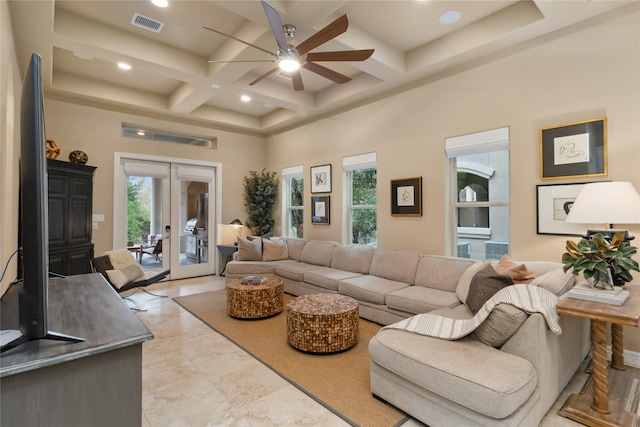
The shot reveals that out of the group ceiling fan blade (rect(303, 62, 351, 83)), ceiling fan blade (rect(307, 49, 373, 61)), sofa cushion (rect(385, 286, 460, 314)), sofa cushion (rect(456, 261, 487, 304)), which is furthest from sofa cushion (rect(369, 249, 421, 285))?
ceiling fan blade (rect(307, 49, 373, 61))

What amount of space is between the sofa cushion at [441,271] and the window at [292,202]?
305cm

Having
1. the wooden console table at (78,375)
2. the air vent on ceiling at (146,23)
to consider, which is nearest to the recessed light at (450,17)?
the air vent on ceiling at (146,23)

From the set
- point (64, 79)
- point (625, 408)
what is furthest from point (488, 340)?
point (64, 79)

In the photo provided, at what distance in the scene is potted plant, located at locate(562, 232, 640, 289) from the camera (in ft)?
6.84

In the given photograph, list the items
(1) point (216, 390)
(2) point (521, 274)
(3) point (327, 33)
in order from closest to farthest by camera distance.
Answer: (1) point (216, 390) < (3) point (327, 33) < (2) point (521, 274)

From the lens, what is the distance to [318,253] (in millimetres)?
5219

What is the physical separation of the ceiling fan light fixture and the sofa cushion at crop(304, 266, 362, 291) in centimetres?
260

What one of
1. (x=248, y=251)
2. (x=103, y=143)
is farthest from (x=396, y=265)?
(x=103, y=143)

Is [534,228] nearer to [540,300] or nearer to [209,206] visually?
[540,300]

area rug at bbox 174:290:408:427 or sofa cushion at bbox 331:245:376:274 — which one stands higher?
sofa cushion at bbox 331:245:376:274

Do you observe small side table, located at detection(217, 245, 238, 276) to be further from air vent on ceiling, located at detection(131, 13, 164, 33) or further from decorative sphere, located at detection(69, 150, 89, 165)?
air vent on ceiling, located at detection(131, 13, 164, 33)

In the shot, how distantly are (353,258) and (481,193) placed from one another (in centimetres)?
192

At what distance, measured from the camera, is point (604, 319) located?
1867 mm

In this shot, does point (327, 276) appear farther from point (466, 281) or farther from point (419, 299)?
point (466, 281)
